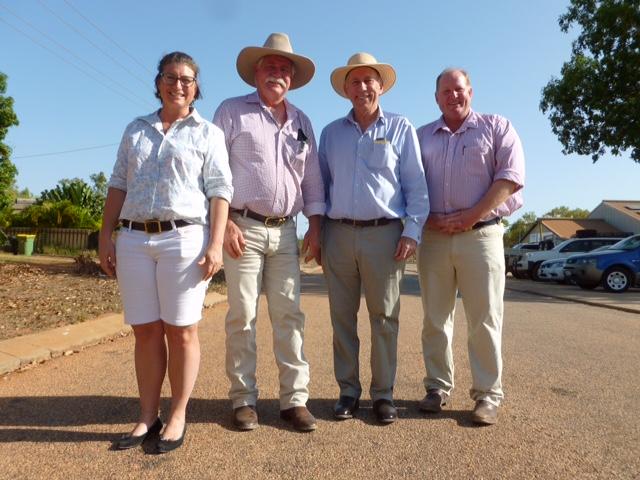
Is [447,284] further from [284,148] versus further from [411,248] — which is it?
[284,148]

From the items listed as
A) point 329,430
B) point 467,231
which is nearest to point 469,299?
point 467,231

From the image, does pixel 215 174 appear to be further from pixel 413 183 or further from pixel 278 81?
pixel 413 183

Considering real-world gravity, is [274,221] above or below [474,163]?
below

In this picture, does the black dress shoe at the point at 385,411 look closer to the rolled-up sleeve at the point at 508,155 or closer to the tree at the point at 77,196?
the rolled-up sleeve at the point at 508,155

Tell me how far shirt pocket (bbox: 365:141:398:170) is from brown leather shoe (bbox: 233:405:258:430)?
66.9 inches

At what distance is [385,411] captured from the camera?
357 centimetres

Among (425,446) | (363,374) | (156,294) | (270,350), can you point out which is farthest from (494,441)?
(270,350)

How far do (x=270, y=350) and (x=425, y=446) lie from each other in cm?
287

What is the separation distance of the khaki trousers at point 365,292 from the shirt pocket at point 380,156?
1.27 ft

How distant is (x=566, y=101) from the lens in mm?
19594

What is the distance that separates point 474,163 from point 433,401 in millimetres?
1596

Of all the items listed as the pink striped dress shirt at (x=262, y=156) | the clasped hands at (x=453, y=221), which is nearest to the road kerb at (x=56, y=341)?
the pink striped dress shirt at (x=262, y=156)

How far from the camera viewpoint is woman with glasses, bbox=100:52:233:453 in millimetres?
3088

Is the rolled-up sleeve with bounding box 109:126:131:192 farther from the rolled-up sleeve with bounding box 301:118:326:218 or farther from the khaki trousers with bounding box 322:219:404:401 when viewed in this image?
the khaki trousers with bounding box 322:219:404:401
